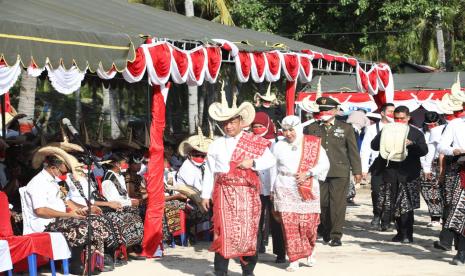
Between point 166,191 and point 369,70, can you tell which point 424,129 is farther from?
point 166,191

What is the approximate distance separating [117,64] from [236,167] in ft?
5.78

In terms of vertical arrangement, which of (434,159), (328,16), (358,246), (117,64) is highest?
(328,16)

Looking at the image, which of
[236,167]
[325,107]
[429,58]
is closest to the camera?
[236,167]

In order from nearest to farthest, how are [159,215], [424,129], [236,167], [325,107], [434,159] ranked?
1. [236,167]
2. [159,215]
3. [325,107]
4. [434,159]
5. [424,129]

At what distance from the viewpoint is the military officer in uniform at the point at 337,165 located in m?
12.7

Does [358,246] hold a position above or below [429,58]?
below

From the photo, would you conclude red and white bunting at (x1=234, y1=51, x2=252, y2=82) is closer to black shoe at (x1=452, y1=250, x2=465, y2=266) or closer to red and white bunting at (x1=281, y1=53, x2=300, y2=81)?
red and white bunting at (x1=281, y1=53, x2=300, y2=81)

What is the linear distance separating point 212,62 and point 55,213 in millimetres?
3181

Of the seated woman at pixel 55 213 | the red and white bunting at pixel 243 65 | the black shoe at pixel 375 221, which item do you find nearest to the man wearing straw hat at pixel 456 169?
the red and white bunting at pixel 243 65

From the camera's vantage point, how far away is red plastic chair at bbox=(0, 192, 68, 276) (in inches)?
368

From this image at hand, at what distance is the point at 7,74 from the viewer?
905cm

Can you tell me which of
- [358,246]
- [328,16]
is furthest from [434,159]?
[328,16]

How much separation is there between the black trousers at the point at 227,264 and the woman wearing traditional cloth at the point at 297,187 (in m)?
0.80

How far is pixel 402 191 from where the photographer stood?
13.1 meters
